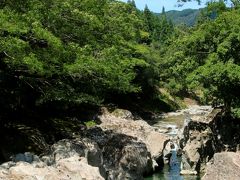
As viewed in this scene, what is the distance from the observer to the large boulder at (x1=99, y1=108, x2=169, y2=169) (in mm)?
27047

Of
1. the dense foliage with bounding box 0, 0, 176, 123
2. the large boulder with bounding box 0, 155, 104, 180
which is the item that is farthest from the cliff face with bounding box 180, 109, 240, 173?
the large boulder with bounding box 0, 155, 104, 180

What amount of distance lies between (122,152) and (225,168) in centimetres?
1151

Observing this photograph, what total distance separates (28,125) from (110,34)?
647 centimetres

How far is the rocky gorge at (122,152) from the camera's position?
14.1 metres

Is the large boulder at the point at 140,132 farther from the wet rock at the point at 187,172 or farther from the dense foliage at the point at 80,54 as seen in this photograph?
the dense foliage at the point at 80,54

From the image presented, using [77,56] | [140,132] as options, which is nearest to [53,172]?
[77,56]

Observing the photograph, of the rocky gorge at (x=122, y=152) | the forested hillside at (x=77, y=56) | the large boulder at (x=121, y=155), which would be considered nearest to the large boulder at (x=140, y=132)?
the rocky gorge at (x=122, y=152)

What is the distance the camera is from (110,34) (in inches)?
891

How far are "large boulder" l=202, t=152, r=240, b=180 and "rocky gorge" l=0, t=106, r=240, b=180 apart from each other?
0.02 meters

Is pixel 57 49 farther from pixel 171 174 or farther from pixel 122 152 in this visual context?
pixel 171 174

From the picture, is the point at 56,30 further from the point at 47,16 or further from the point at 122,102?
the point at 122,102

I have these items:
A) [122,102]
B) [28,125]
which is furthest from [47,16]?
[122,102]

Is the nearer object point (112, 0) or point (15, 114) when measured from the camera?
point (15, 114)

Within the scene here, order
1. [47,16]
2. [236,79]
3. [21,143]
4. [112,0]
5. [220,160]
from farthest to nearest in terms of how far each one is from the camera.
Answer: [112,0], [236,79], [21,143], [47,16], [220,160]
